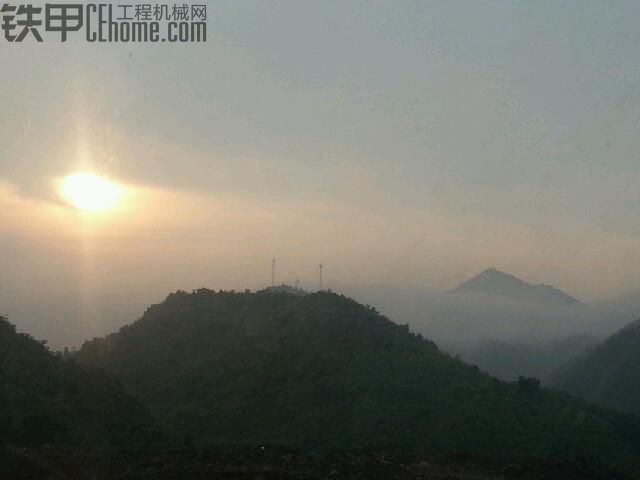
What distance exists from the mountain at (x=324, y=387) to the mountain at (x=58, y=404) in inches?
101

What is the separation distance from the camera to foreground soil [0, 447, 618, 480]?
17594mm

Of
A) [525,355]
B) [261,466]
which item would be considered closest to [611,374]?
[525,355]

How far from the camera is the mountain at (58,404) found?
21.6m

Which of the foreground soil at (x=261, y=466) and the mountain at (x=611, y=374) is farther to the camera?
the mountain at (x=611, y=374)

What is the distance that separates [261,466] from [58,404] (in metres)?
8.31

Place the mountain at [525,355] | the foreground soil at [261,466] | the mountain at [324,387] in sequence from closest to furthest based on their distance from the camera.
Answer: the foreground soil at [261,466] < the mountain at [324,387] < the mountain at [525,355]

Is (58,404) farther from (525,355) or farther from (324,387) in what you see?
(525,355)

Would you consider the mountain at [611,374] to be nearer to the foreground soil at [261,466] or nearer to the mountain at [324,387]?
the mountain at [324,387]

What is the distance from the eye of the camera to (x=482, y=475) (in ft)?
64.5

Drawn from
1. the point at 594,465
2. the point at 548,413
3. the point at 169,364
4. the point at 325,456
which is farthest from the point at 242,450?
the point at 169,364

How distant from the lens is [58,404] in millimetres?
23297

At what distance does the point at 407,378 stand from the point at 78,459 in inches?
602

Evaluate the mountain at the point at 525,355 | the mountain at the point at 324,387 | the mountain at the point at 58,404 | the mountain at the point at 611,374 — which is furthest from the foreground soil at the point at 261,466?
the mountain at the point at 525,355

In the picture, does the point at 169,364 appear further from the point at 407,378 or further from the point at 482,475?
the point at 482,475
